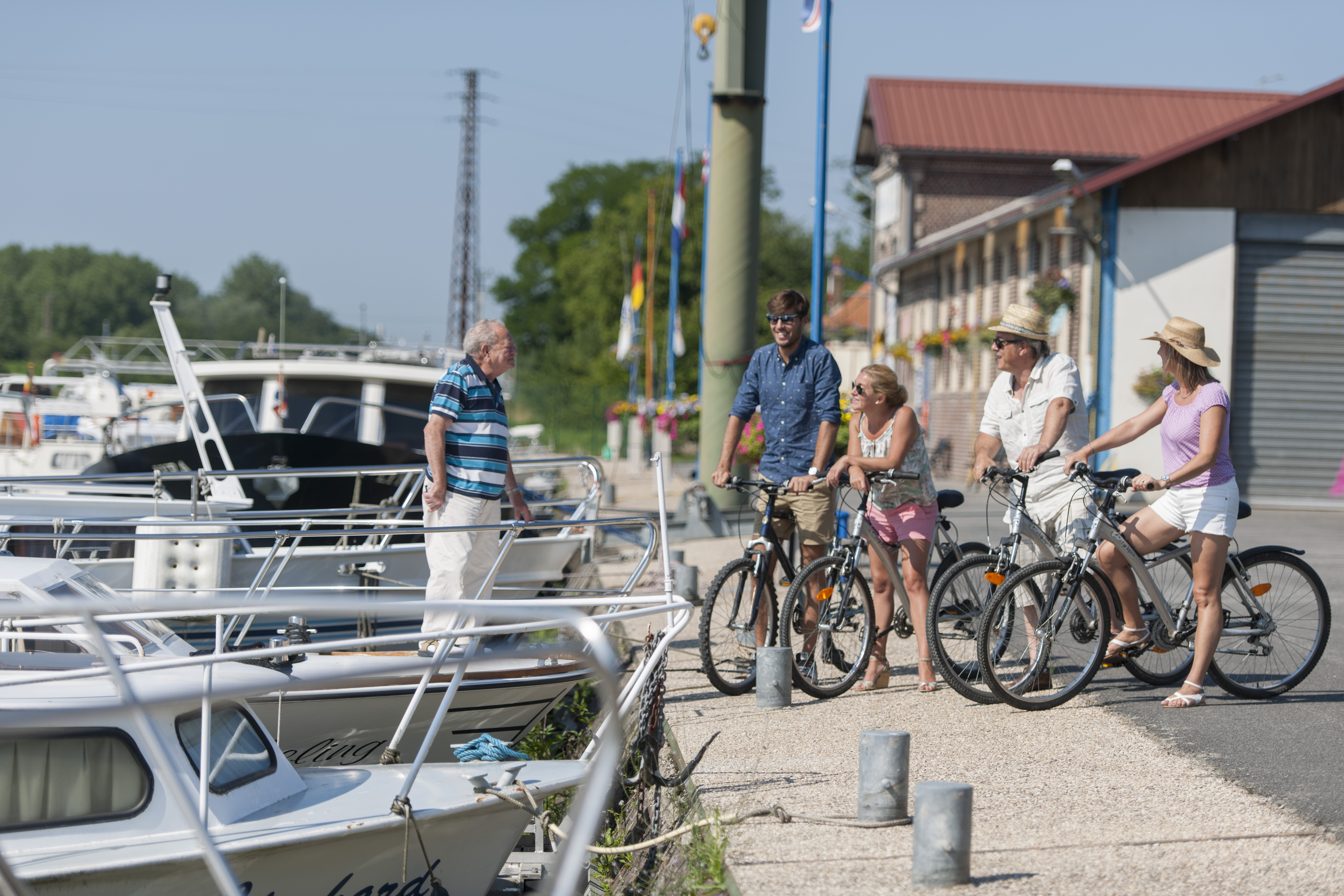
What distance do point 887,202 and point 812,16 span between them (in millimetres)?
27074

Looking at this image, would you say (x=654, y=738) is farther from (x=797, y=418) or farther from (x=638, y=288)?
(x=638, y=288)

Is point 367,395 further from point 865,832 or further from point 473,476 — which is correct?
A: point 865,832

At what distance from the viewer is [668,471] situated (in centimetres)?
2603

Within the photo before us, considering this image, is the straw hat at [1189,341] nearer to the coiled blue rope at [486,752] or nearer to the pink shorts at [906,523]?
the pink shorts at [906,523]

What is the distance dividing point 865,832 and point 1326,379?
1787 centimetres

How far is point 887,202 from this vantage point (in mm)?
39406

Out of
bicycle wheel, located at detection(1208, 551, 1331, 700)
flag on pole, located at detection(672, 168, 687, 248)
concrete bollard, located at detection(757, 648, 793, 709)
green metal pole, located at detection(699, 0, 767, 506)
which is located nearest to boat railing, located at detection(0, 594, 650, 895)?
concrete bollard, located at detection(757, 648, 793, 709)

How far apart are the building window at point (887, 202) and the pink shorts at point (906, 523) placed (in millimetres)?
32070

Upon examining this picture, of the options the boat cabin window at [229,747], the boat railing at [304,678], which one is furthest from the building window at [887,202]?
the boat railing at [304,678]

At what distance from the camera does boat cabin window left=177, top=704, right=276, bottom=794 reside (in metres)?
4.18

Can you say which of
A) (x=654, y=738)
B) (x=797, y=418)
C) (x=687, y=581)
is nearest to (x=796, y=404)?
(x=797, y=418)

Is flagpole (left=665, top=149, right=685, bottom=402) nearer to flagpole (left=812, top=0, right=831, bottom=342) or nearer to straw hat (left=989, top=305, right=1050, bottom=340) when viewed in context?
flagpole (left=812, top=0, right=831, bottom=342)

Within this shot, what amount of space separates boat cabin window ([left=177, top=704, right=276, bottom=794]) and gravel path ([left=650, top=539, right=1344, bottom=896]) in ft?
5.26

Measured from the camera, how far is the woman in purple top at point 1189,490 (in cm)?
564
